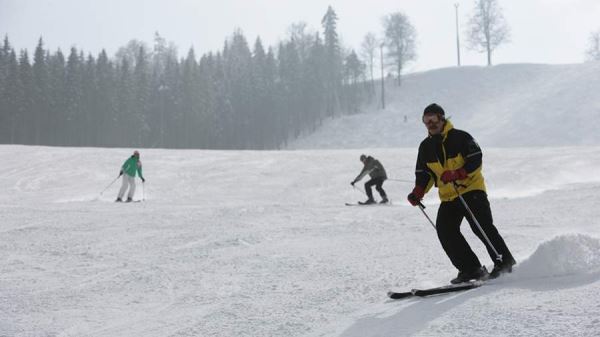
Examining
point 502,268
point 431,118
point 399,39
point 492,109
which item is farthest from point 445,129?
point 399,39

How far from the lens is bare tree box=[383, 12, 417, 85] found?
77.4 meters

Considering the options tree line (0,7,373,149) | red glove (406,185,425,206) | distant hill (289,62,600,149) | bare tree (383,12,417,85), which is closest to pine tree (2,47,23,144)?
tree line (0,7,373,149)

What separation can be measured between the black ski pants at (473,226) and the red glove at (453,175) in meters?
0.25

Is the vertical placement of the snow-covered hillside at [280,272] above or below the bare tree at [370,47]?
below

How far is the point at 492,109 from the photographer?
63.1m

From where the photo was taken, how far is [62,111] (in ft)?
217

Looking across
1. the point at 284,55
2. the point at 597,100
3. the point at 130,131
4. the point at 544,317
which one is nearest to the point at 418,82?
the point at 284,55

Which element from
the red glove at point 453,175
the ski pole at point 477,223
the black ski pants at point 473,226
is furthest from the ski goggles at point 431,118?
the black ski pants at point 473,226

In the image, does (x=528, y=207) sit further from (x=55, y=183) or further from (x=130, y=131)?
(x=130, y=131)

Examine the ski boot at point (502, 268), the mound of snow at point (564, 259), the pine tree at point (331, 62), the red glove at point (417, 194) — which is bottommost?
the ski boot at point (502, 268)

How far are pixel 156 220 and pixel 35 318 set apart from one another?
19.6ft

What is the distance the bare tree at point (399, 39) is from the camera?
254 feet

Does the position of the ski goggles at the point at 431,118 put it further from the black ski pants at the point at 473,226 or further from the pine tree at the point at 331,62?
the pine tree at the point at 331,62

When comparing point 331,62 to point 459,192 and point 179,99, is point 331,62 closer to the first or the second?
point 179,99
